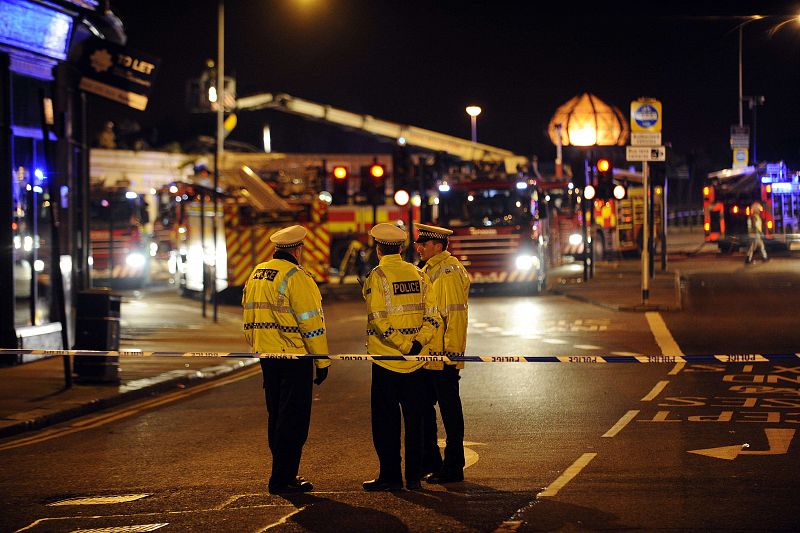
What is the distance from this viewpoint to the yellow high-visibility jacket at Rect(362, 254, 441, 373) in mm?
7949

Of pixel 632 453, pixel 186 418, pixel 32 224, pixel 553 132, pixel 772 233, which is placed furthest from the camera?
pixel 553 132

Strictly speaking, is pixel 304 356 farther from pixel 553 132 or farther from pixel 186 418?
pixel 553 132

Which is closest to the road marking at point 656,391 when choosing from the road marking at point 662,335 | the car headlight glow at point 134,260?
the road marking at point 662,335

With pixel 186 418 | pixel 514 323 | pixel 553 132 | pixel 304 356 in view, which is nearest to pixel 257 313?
pixel 304 356

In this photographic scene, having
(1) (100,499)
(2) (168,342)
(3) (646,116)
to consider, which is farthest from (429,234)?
(3) (646,116)

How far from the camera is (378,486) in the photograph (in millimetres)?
7922

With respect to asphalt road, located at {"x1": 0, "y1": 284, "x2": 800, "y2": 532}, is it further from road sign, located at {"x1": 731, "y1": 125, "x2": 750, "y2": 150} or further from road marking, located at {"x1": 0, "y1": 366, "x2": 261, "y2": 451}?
road sign, located at {"x1": 731, "y1": 125, "x2": 750, "y2": 150}

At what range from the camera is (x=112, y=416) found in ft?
39.4

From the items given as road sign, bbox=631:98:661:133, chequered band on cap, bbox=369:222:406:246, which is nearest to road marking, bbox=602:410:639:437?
chequered band on cap, bbox=369:222:406:246

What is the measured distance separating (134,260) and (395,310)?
27982 mm

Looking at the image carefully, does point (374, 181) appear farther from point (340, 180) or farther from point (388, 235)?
point (388, 235)

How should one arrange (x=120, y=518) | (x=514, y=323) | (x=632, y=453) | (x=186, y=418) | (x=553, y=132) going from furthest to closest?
(x=553, y=132) < (x=514, y=323) < (x=186, y=418) < (x=632, y=453) < (x=120, y=518)

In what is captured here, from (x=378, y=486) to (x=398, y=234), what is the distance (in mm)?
1670

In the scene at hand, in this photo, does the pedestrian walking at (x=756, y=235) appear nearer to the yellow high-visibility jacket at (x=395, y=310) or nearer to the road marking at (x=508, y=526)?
the yellow high-visibility jacket at (x=395, y=310)
